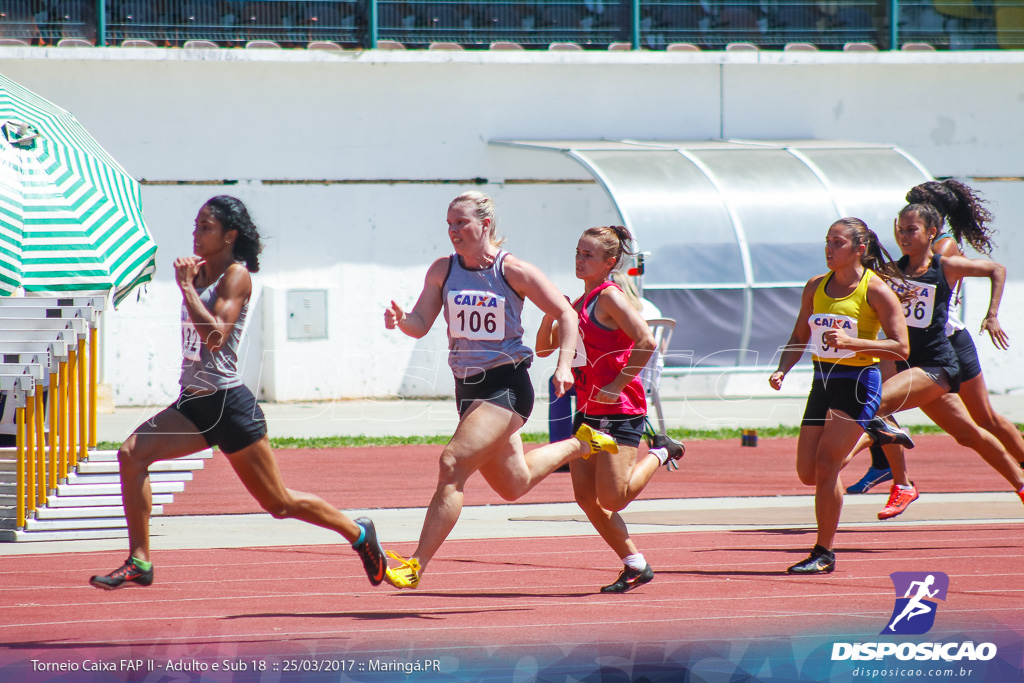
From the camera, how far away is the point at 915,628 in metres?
5.94

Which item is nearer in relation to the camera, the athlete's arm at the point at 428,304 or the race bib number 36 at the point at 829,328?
the athlete's arm at the point at 428,304

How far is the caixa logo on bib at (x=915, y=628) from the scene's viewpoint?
540 centimetres

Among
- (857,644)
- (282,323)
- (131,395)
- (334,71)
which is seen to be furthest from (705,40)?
(857,644)

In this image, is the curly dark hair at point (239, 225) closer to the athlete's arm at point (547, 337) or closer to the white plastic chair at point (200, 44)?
the athlete's arm at point (547, 337)

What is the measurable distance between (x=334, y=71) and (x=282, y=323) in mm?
4038

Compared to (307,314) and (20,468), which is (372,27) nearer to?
Result: (307,314)

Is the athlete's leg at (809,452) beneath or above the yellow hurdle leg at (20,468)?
above

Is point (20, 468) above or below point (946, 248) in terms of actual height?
below

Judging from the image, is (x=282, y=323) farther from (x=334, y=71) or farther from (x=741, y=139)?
(x=741, y=139)

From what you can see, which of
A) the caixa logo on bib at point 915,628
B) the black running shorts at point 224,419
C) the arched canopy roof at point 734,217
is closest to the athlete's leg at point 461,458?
the black running shorts at point 224,419

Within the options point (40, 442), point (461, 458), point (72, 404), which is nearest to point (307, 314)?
point (72, 404)

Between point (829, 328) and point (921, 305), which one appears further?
point (921, 305)

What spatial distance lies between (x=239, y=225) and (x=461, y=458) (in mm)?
1624

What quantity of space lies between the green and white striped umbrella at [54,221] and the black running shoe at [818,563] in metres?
6.09
